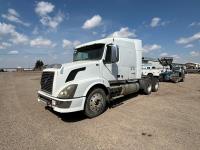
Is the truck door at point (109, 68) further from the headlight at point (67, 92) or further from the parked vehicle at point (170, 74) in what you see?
the parked vehicle at point (170, 74)

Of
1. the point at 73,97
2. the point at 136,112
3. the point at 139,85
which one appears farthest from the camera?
the point at 139,85

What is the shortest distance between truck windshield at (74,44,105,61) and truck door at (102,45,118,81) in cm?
26

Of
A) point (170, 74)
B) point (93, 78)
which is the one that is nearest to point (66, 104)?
point (93, 78)

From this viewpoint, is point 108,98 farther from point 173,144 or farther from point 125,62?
point 173,144

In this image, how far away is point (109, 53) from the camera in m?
6.37

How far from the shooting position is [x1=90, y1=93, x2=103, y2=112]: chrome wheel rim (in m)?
5.82

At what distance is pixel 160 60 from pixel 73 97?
16318 millimetres

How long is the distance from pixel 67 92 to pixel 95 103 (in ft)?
3.97

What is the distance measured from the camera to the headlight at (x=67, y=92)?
5121 millimetres

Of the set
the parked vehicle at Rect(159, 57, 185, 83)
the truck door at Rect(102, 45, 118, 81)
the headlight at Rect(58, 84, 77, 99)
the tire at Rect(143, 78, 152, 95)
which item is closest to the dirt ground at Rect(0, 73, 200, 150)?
the headlight at Rect(58, 84, 77, 99)

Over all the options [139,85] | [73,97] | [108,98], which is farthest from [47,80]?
[139,85]

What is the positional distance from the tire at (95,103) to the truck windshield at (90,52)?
1344 mm

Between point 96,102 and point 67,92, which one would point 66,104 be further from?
point 96,102

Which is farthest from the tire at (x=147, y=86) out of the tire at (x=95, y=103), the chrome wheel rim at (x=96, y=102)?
the chrome wheel rim at (x=96, y=102)
